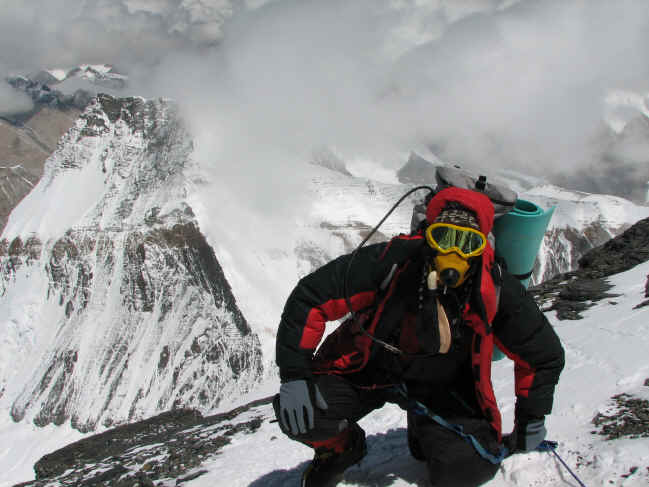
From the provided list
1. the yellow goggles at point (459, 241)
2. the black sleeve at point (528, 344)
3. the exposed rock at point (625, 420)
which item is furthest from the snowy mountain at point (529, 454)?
the yellow goggles at point (459, 241)

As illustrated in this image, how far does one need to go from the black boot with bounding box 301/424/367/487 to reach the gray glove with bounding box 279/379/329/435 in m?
0.59

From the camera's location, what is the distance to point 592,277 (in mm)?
19672

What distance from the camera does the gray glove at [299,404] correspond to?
4.48 m

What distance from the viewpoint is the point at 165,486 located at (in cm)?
688

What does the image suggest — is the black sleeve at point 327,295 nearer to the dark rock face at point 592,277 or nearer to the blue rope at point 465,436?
the blue rope at point 465,436

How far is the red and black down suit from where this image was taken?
13.8ft

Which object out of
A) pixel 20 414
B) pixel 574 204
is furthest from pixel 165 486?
pixel 574 204

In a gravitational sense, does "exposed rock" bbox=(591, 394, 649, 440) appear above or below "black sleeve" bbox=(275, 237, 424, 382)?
below

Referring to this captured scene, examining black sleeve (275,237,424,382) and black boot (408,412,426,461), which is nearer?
black sleeve (275,237,424,382)

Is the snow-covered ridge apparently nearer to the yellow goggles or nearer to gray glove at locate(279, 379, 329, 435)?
gray glove at locate(279, 379, 329, 435)

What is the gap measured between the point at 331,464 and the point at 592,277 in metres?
18.2

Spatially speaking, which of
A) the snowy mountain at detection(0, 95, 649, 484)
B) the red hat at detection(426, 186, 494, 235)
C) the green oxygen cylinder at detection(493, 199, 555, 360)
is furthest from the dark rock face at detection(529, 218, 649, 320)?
the snowy mountain at detection(0, 95, 649, 484)

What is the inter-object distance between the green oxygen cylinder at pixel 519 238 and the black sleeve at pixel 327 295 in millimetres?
1486

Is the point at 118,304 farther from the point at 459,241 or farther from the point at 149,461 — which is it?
the point at 459,241
